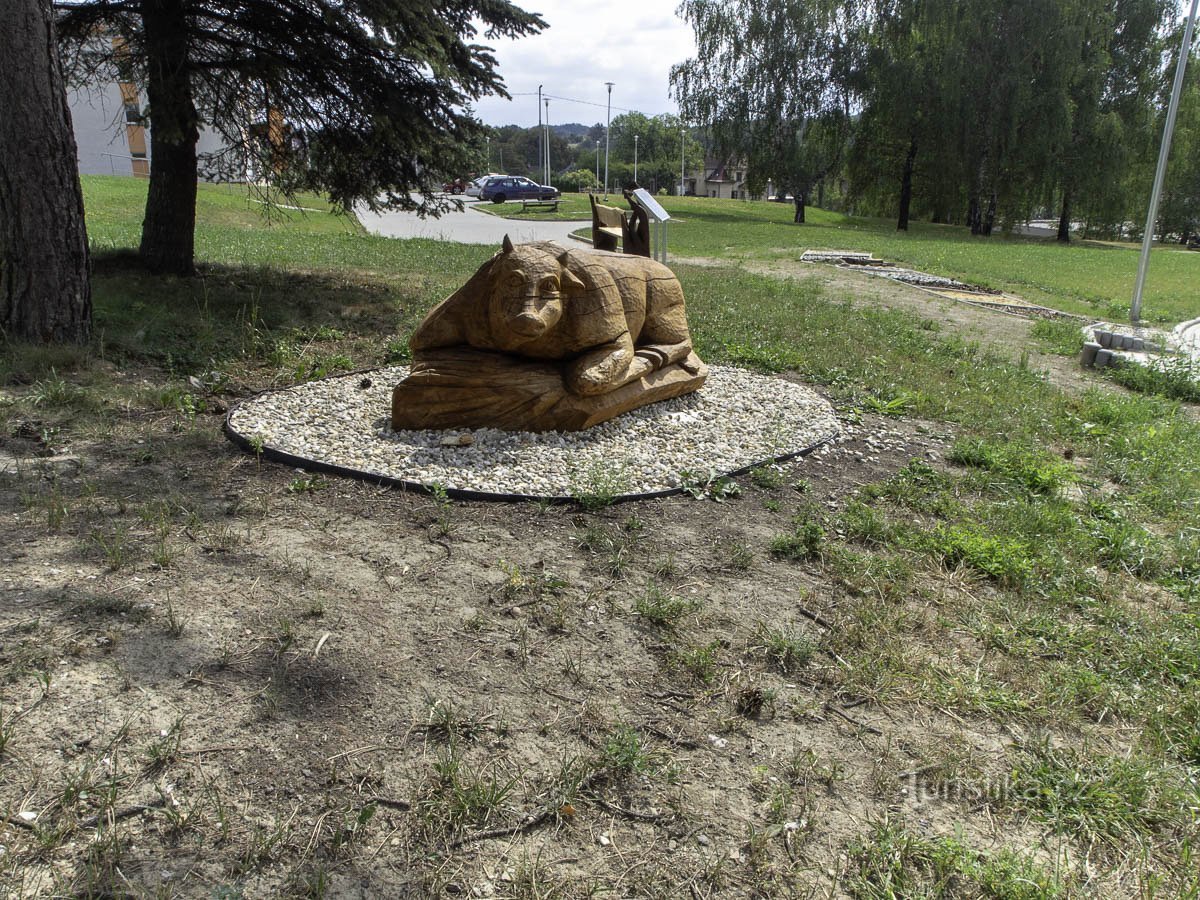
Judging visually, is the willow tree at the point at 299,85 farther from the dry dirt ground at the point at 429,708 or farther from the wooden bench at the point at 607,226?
the dry dirt ground at the point at 429,708

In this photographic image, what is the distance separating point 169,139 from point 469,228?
18.7 m

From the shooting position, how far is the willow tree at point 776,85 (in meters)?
31.3

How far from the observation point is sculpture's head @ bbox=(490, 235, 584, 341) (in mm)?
5152

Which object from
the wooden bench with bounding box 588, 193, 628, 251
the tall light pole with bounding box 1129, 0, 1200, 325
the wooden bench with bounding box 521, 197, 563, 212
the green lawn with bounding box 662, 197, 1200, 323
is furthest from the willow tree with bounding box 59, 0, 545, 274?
the wooden bench with bounding box 521, 197, 563, 212

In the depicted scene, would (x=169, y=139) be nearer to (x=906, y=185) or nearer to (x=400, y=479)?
(x=400, y=479)

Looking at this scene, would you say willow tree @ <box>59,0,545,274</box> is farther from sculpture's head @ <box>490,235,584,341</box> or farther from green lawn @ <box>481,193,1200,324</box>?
green lawn @ <box>481,193,1200,324</box>

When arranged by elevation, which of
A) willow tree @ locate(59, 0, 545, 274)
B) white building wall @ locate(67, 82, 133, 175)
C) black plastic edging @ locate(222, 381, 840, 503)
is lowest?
black plastic edging @ locate(222, 381, 840, 503)

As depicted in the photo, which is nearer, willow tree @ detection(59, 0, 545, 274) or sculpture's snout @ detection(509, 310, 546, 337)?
sculpture's snout @ detection(509, 310, 546, 337)

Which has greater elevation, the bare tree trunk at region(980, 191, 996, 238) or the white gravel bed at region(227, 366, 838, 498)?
the bare tree trunk at region(980, 191, 996, 238)

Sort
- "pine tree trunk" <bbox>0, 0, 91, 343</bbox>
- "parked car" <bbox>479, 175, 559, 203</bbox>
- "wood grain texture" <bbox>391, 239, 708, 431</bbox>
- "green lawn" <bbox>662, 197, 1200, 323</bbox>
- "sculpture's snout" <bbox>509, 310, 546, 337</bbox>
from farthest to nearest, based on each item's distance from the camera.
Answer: "parked car" <bbox>479, 175, 559, 203</bbox> → "green lawn" <bbox>662, 197, 1200, 323</bbox> → "pine tree trunk" <bbox>0, 0, 91, 343</bbox> → "wood grain texture" <bbox>391, 239, 708, 431</bbox> → "sculpture's snout" <bbox>509, 310, 546, 337</bbox>

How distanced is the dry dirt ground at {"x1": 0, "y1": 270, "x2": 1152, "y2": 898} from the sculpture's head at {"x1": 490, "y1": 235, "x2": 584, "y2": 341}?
141cm

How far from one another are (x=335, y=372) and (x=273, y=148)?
394 cm

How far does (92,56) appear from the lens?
876cm

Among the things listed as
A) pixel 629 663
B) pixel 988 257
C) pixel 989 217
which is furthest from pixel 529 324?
pixel 989 217
